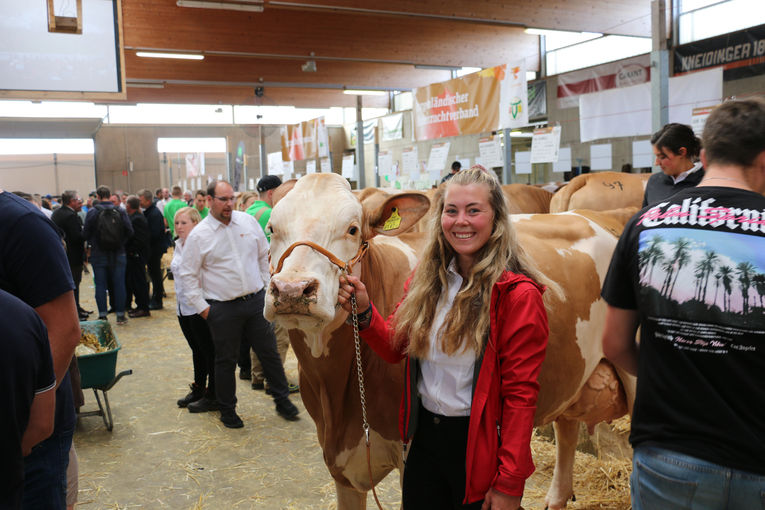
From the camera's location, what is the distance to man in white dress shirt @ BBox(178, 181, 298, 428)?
4883mm

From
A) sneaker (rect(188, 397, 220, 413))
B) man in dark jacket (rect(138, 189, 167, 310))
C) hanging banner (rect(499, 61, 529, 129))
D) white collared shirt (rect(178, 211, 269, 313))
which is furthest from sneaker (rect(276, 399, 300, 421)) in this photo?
man in dark jacket (rect(138, 189, 167, 310))

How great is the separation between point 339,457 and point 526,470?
1.05m

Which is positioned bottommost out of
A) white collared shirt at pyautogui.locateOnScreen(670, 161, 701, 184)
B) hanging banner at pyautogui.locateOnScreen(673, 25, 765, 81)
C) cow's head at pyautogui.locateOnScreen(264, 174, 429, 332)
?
cow's head at pyautogui.locateOnScreen(264, 174, 429, 332)

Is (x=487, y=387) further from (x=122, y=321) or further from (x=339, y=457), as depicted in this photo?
(x=122, y=321)

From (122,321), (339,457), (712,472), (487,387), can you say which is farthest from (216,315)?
(122,321)

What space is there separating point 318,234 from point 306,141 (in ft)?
39.9

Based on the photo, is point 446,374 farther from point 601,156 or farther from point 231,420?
point 601,156

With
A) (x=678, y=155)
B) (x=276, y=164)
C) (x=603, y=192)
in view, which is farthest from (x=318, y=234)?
(x=276, y=164)

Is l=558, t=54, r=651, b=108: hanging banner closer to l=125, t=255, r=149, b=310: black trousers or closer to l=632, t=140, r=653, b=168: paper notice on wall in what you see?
l=632, t=140, r=653, b=168: paper notice on wall

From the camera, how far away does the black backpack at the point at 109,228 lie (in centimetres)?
871

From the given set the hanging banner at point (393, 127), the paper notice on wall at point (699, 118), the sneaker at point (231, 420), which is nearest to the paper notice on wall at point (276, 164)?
the hanging banner at point (393, 127)

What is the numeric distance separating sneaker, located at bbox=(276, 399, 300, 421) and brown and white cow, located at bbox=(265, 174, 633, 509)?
8.56ft

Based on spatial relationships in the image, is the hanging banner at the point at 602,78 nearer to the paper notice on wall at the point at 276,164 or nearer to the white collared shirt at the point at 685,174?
the paper notice on wall at the point at 276,164

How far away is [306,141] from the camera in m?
13.9
